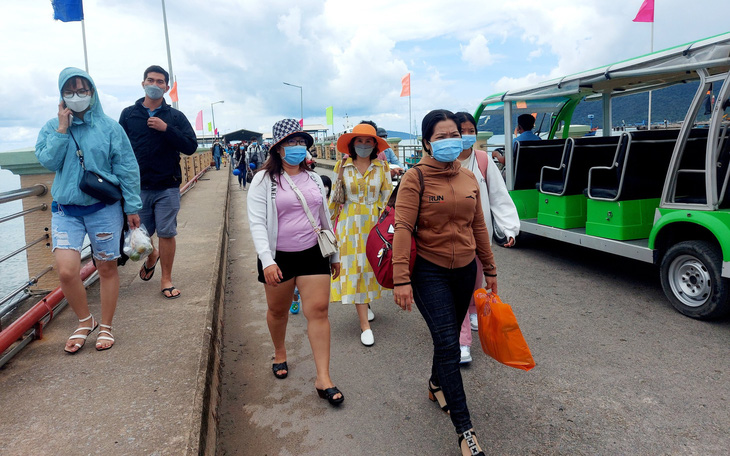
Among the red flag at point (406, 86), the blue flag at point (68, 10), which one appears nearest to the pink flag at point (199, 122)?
the red flag at point (406, 86)

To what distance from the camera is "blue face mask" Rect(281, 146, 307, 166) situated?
3.44m

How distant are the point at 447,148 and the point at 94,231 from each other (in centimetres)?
258

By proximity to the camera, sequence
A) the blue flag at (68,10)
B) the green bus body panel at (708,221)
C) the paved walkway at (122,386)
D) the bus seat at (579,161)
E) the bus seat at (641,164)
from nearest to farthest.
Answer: the paved walkway at (122,386)
the green bus body panel at (708,221)
the bus seat at (641,164)
the bus seat at (579,161)
the blue flag at (68,10)

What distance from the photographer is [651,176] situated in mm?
5789

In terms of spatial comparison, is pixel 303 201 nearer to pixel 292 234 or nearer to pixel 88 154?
pixel 292 234

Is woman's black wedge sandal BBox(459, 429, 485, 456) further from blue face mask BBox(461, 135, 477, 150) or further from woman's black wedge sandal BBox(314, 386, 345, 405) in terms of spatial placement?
blue face mask BBox(461, 135, 477, 150)

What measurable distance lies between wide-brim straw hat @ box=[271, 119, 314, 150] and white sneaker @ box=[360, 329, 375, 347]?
6.11 feet

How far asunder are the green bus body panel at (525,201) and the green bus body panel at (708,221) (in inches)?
106

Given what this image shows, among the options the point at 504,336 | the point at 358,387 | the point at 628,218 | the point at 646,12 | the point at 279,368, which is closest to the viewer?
the point at 504,336

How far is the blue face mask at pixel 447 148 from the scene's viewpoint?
2.86m

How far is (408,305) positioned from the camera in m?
2.87

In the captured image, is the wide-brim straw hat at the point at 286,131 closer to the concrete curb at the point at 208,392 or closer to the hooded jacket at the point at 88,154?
the hooded jacket at the point at 88,154

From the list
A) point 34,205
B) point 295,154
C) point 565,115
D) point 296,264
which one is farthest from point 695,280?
point 34,205

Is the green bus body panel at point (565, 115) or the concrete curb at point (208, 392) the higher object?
the green bus body panel at point (565, 115)
